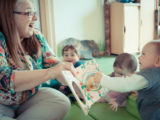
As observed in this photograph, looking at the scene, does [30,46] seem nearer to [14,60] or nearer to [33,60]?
[33,60]

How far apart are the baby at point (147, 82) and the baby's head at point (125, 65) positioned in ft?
1.49

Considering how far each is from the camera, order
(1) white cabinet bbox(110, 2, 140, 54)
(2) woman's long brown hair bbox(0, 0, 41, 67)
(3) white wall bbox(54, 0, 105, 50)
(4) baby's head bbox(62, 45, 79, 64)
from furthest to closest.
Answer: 1. (1) white cabinet bbox(110, 2, 140, 54)
2. (3) white wall bbox(54, 0, 105, 50)
3. (4) baby's head bbox(62, 45, 79, 64)
4. (2) woman's long brown hair bbox(0, 0, 41, 67)

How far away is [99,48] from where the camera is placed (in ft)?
12.3

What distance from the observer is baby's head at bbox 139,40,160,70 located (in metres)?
0.80

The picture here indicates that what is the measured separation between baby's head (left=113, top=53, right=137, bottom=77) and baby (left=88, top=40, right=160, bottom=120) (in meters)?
0.45

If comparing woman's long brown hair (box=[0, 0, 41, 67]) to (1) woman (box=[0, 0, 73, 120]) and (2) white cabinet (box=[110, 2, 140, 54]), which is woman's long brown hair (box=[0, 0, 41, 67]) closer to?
(1) woman (box=[0, 0, 73, 120])

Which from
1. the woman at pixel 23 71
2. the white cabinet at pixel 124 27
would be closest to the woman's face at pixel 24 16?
the woman at pixel 23 71

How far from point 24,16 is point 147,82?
708mm

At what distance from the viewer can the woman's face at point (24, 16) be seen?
97 cm

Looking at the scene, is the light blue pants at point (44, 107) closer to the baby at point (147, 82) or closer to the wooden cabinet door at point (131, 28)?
the baby at point (147, 82)

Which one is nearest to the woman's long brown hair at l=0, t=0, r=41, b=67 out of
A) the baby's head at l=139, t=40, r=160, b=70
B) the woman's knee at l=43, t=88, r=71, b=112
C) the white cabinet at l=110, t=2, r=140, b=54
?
the woman's knee at l=43, t=88, r=71, b=112

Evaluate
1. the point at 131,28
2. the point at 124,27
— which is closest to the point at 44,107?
the point at 124,27

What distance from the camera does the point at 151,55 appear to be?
0.81 meters

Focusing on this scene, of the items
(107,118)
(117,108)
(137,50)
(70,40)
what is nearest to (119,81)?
(107,118)
